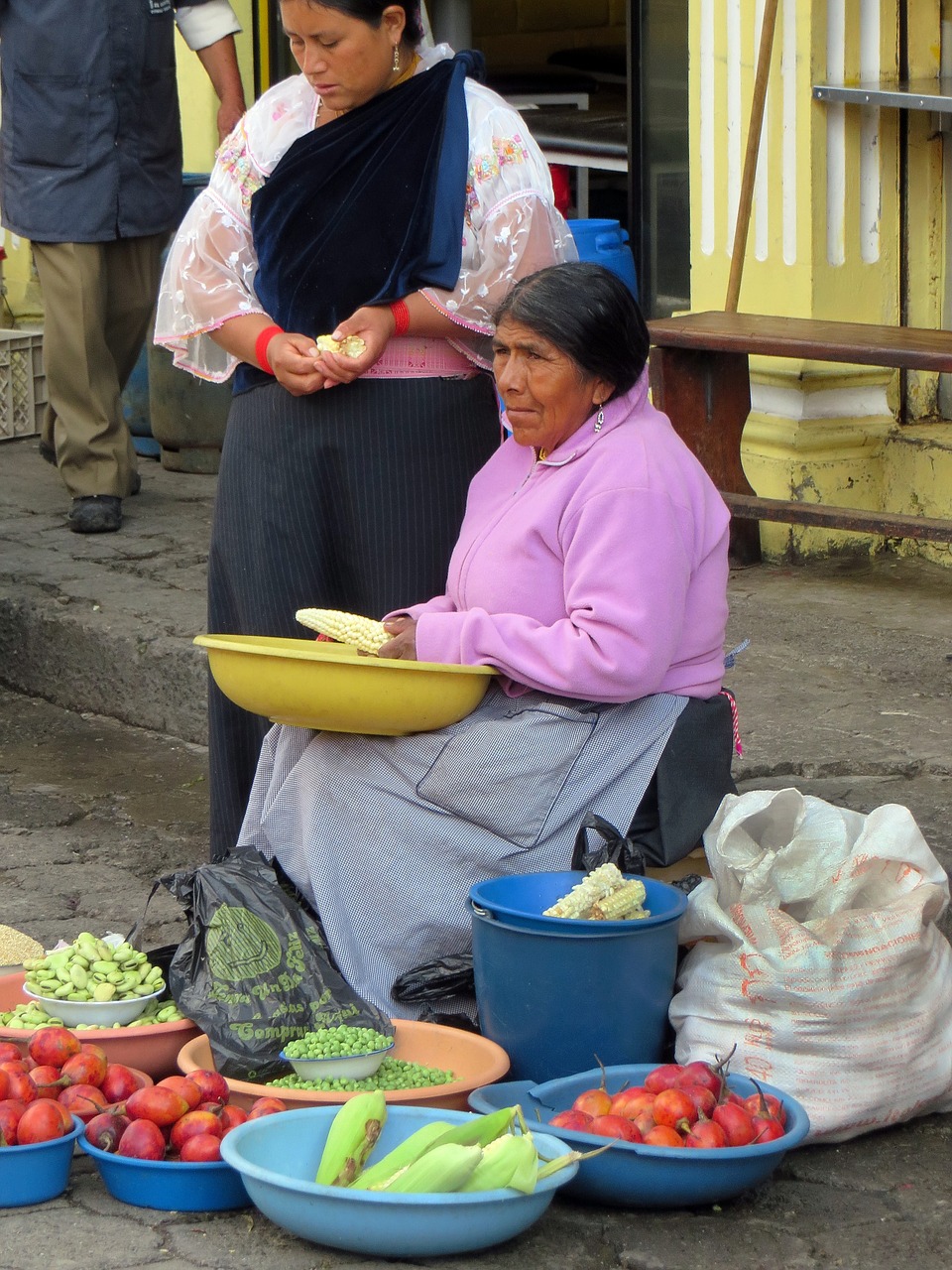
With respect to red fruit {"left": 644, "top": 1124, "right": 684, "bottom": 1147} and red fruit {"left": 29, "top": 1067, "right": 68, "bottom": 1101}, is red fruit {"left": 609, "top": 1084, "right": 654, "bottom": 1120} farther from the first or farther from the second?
red fruit {"left": 29, "top": 1067, "right": 68, "bottom": 1101}

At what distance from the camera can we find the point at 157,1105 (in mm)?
2662

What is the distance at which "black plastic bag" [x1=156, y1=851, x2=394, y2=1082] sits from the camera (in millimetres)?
2945

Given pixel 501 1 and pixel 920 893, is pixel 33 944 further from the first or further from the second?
pixel 501 1

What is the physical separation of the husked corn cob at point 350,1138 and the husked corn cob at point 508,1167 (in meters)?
0.17

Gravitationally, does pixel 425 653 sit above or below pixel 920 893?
above

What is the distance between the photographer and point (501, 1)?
10992mm

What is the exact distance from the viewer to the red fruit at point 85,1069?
109 inches

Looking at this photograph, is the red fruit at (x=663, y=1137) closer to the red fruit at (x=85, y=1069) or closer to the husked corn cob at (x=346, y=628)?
the red fruit at (x=85, y=1069)

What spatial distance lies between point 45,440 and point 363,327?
11.6 feet

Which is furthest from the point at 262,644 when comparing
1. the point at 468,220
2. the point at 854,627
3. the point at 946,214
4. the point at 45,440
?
the point at 45,440

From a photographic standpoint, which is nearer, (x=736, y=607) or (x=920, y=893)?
(x=920, y=893)

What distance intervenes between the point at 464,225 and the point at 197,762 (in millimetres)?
2072

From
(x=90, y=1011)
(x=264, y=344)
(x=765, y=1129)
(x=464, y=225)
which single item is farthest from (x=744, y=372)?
(x=765, y=1129)

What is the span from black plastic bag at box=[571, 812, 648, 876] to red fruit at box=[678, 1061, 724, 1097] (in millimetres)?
381
